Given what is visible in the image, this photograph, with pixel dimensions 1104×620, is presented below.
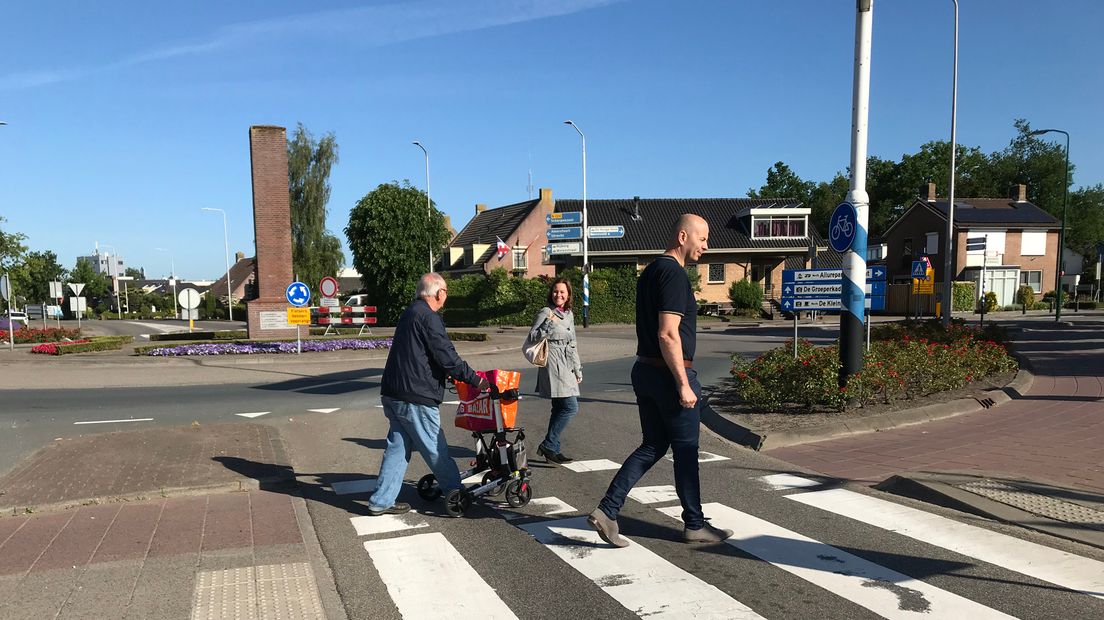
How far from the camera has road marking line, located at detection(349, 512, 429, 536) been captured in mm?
4551

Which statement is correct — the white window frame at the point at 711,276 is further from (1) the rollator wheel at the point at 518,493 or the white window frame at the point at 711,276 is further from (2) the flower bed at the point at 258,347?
(1) the rollator wheel at the point at 518,493

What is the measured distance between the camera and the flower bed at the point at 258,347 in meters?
17.7

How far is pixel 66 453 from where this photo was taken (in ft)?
22.0

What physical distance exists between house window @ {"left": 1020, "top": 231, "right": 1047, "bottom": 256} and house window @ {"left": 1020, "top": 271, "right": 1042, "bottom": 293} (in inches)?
52.2

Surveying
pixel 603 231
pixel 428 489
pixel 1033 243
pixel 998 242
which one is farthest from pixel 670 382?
pixel 1033 243

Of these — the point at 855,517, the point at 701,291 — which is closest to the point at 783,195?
the point at 701,291

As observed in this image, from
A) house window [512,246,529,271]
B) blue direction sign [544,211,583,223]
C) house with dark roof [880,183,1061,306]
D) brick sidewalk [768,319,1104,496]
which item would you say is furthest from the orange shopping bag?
house with dark roof [880,183,1061,306]

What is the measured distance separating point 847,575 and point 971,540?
3.53 ft

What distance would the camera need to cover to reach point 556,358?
641 centimetres

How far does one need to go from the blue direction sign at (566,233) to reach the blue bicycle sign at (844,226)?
22932 mm

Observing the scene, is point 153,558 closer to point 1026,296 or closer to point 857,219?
point 857,219

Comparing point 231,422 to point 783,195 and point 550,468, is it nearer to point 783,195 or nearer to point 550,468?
point 550,468

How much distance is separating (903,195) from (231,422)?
74621 millimetres

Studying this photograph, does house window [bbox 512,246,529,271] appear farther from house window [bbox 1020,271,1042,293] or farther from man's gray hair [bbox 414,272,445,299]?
man's gray hair [bbox 414,272,445,299]
